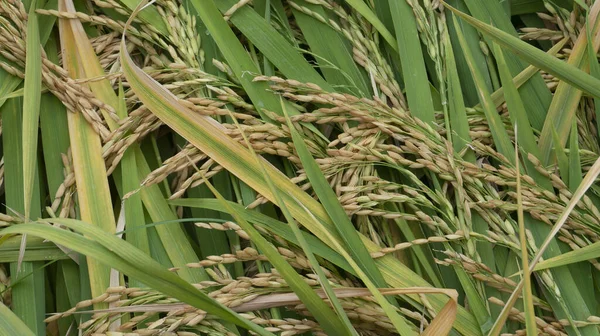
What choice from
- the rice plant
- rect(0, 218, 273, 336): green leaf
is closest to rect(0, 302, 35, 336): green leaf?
the rice plant

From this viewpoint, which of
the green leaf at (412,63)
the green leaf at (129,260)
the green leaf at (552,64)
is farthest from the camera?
the green leaf at (412,63)

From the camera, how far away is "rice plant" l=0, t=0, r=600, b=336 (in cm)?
101

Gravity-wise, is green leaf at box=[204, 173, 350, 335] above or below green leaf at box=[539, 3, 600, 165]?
below

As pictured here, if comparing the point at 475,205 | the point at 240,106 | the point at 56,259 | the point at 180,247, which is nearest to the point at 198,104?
the point at 240,106

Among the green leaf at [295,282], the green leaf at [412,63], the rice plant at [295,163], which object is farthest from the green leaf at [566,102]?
the green leaf at [295,282]

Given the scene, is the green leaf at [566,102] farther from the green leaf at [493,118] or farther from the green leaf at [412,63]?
the green leaf at [412,63]

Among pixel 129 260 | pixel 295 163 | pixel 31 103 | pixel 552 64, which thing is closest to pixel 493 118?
pixel 552 64

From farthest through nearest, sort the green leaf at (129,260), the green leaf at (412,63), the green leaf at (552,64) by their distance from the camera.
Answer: the green leaf at (412,63), the green leaf at (552,64), the green leaf at (129,260)

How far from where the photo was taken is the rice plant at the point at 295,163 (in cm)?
101

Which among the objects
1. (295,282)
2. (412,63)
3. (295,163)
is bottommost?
(295,282)

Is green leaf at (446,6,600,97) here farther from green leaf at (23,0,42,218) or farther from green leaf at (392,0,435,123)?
green leaf at (23,0,42,218)

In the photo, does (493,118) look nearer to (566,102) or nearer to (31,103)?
(566,102)

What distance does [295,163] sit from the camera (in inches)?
43.1

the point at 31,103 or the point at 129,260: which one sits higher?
the point at 31,103
